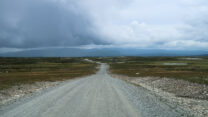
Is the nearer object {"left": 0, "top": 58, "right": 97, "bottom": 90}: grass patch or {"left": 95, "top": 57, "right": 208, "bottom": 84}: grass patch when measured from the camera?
{"left": 0, "top": 58, "right": 97, "bottom": 90}: grass patch

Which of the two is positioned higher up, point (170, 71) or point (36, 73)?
point (170, 71)

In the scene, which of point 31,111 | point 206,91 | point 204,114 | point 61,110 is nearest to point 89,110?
point 61,110

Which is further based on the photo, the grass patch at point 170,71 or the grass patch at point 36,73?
the grass patch at point 170,71

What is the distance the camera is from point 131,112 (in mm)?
9586

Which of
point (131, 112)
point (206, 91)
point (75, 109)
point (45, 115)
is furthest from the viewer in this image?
point (206, 91)

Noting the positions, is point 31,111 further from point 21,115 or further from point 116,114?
point 116,114

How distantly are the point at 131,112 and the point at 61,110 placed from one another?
4449mm

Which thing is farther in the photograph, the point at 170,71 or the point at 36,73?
the point at 36,73

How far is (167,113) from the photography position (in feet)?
31.6

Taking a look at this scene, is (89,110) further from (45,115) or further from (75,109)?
(45,115)

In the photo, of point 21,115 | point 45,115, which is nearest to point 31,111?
point 21,115

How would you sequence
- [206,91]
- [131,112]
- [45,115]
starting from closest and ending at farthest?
[45,115]
[131,112]
[206,91]

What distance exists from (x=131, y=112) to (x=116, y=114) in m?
1.04

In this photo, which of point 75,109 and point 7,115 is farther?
point 75,109
